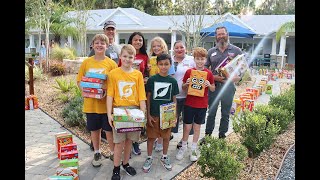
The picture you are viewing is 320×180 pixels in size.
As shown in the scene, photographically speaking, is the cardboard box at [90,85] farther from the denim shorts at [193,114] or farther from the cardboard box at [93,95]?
the denim shorts at [193,114]

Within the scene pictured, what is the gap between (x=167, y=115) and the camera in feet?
12.1

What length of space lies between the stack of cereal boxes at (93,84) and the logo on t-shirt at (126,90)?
256 mm

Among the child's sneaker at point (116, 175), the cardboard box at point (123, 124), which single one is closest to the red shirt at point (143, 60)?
the cardboard box at point (123, 124)

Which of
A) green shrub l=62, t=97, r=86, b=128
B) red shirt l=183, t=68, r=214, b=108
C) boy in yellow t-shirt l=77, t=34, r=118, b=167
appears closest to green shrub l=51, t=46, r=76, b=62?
green shrub l=62, t=97, r=86, b=128

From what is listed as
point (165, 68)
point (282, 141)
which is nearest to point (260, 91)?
point (282, 141)

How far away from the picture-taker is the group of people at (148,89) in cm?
343

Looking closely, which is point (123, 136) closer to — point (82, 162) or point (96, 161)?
point (96, 161)

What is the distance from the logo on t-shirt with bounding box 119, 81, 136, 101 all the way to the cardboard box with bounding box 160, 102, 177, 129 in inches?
18.5

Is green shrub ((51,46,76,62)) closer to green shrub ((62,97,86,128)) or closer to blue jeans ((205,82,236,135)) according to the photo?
green shrub ((62,97,86,128))

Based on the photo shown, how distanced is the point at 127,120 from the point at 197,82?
4.10ft

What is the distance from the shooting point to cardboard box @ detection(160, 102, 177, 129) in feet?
12.0

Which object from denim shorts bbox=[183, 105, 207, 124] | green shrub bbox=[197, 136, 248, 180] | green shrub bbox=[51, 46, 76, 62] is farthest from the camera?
green shrub bbox=[51, 46, 76, 62]
